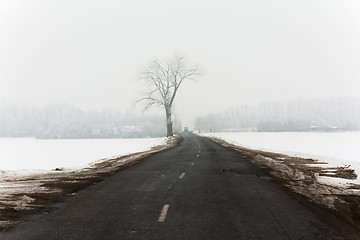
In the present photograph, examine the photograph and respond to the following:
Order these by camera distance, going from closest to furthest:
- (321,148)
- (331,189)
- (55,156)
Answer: (331,189), (55,156), (321,148)

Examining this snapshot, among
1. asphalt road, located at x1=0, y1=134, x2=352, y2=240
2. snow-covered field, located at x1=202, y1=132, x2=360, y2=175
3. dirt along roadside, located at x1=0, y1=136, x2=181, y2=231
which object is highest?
dirt along roadside, located at x1=0, y1=136, x2=181, y2=231

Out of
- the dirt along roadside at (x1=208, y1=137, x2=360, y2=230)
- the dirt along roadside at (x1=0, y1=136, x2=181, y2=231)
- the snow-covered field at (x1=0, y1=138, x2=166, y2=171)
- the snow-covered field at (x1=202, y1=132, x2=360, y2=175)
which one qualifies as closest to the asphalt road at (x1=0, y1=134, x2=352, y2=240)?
the dirt along roadside at (x1=0, y1=136, x2=181, y2=231)

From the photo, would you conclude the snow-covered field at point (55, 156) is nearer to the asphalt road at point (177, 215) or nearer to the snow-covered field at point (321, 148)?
the asphalt road at point (177, 215)

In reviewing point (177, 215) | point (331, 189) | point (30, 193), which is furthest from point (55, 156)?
point (177, 215)

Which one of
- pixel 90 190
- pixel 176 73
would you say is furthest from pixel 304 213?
pixel 176 73

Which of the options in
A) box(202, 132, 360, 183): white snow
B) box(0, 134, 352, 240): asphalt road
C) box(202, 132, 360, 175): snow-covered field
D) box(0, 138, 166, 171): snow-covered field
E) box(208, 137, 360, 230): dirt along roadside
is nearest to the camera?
box(0, 134, 352, 240): asphalt road

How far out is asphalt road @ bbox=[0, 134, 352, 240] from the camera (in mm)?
6020

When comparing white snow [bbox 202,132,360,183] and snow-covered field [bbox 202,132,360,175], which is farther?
snow-covered field [bbox 202,132,360,175]

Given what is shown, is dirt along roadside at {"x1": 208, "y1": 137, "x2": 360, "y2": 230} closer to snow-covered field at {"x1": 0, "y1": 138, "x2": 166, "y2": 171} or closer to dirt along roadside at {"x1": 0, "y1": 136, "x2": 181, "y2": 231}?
dirt along roadside at {"x1": 0, "y1": 136, "x2": 181, "y2": 231}

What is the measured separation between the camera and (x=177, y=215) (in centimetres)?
740

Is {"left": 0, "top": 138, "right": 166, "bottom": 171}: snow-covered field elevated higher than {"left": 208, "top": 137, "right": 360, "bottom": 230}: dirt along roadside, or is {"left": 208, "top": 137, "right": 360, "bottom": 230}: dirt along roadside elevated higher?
{"left": 0, "top": 138, "right": 166, "bottom": 171}: snow-covered field

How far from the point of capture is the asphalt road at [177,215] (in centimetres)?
602

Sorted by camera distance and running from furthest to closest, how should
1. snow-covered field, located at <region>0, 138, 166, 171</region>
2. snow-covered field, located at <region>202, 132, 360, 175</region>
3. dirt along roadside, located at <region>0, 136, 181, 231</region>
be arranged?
snow-covered field, located at <region>0, 138, 166, 171</region>
snow-covered field, located at <region>202, 132, 360, 175</region>
dirt along roadside, located at <region>0, 136, 181, 231</region>

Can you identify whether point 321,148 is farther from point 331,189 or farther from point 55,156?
point 331,189
